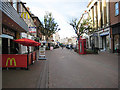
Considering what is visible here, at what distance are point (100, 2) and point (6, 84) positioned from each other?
26.8 m

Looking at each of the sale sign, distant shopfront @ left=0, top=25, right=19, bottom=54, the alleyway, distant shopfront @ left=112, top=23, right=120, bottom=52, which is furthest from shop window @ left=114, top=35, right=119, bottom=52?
the sale sign

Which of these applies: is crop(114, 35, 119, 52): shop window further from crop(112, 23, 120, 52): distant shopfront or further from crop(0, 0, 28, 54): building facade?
crop(0, 0, 28, 54): building facade

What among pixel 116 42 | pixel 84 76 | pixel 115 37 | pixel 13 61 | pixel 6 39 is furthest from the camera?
pixel 115 37

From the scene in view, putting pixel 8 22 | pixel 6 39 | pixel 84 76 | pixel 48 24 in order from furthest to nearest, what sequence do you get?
pixel 48 24 < pixel 6 39 < pixel 8 22 < pixel 84 76

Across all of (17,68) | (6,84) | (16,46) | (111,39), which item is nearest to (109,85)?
(6,84)

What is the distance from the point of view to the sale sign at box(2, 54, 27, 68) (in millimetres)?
7445

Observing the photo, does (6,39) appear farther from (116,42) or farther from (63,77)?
(116,42)

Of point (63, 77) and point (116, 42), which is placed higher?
point (116, 42)

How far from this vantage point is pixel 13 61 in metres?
7.48

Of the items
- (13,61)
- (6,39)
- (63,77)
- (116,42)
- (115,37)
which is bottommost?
(63,77)

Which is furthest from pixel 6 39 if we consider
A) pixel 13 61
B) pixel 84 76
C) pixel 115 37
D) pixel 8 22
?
pixel 115 37

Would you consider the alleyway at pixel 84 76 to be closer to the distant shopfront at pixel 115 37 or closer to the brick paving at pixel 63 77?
the brick paving at pixel 63 77

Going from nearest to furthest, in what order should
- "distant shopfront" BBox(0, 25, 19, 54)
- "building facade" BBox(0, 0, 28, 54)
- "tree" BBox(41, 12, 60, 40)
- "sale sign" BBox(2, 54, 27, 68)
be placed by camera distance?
"sale sign" BBox(2, 54, 27, 68) < "building facade" BBox(0, 0, 28, 54) < "distant shopfront" BBox(0, 25, 19, 54) < "tree" BBox(41, 12, 60, 40)

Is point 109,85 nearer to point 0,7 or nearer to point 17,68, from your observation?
point 17,68
